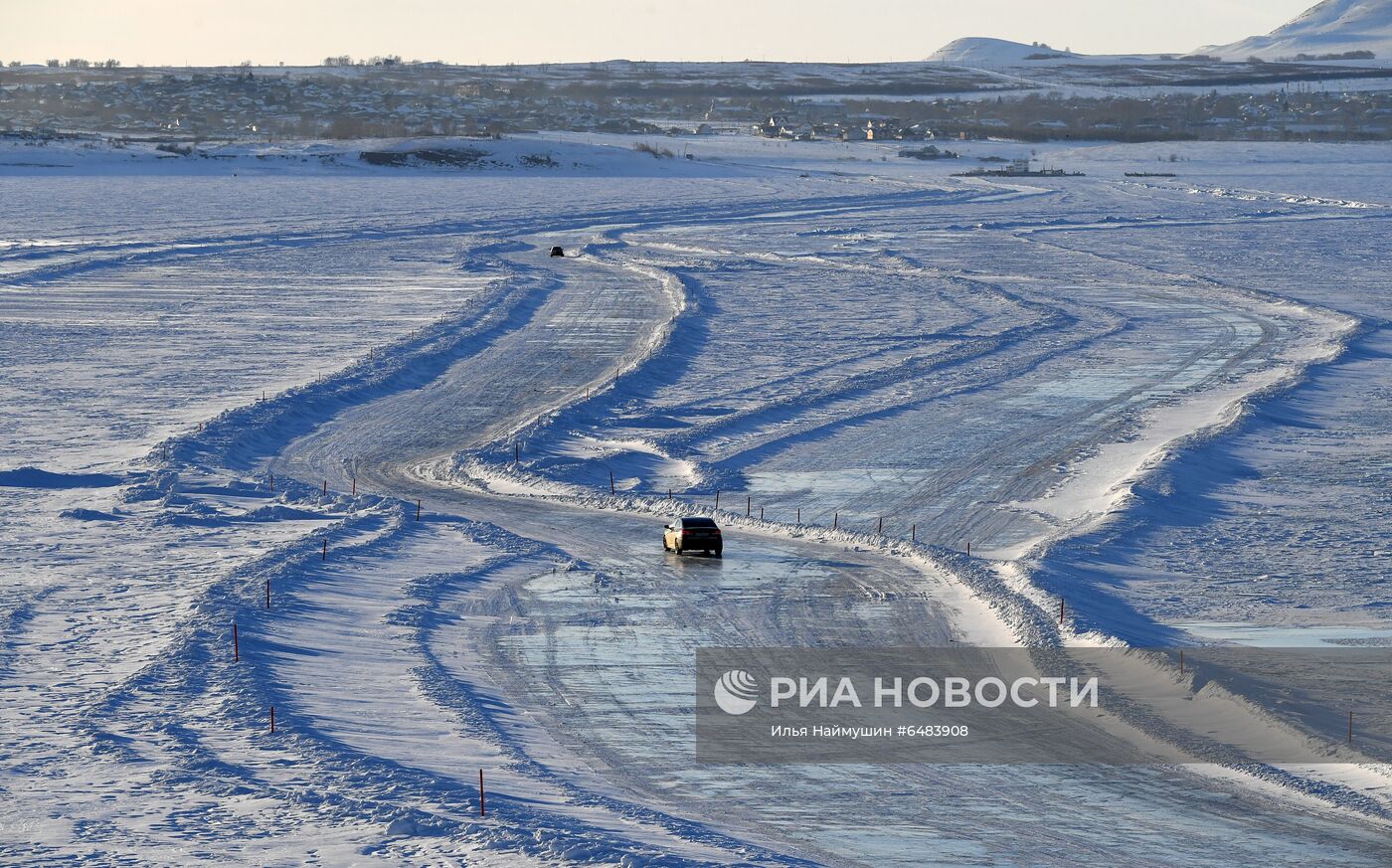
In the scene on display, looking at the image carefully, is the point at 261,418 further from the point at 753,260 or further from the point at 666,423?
the point at 753,260

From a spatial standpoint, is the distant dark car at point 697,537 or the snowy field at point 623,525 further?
the distant dark car at point 697,537

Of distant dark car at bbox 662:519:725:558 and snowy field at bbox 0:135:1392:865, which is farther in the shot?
distant dark car at bbox 662:519:725:558

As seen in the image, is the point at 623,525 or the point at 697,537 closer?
the point at 697,537

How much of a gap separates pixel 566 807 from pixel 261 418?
68.9 ft

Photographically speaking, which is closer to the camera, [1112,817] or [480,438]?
[1112,817]

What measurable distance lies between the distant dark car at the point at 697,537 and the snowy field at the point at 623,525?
0.29 m

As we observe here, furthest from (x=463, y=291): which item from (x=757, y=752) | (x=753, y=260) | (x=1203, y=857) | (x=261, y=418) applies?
(x=1203, y=857)

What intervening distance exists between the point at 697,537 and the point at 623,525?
10.2 ft

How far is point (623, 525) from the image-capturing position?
27.7 metres

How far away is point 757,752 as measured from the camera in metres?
17.2

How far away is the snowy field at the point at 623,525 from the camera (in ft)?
50.9

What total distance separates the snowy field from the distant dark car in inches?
11.3

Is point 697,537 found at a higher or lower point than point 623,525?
higher

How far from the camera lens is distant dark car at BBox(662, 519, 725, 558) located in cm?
2484
